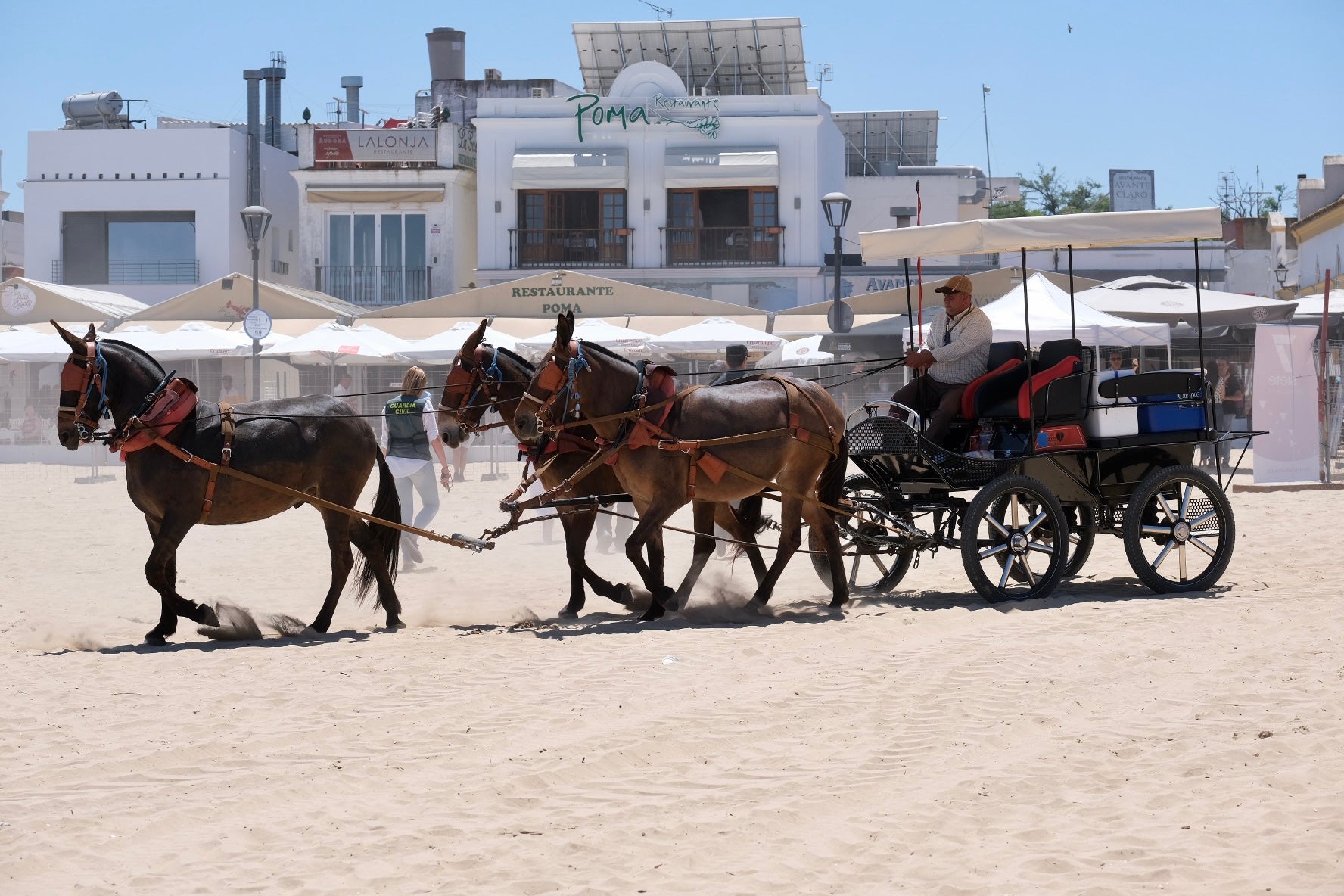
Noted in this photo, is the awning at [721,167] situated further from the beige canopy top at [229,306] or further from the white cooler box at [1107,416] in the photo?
the white cooler box at [1107,416]

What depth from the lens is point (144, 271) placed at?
37.3 m

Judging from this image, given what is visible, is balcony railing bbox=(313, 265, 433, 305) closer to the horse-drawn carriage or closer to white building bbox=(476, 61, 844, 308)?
white building bbox=(476, 61, 844, 308)

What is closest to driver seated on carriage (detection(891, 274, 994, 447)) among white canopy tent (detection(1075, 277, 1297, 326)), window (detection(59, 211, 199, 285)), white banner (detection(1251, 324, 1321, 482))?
white banner (detection(1251, 324, 1321, 482))

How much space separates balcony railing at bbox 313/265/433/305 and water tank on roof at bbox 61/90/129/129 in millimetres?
8651

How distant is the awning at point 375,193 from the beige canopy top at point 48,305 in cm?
772

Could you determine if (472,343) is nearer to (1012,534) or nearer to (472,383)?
(472,383)

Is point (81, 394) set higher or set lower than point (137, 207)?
lower

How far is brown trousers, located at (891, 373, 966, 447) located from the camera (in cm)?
959

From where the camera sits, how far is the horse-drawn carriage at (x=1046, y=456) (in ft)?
31.3

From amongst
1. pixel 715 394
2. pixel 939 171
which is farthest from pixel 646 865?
pixel 939 171

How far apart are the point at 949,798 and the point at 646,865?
3.89 ft

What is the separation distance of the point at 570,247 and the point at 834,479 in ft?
84.2

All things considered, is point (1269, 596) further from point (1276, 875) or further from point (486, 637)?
point (1276, 875)

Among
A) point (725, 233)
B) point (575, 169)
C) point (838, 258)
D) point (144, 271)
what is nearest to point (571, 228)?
point (575, 169)
